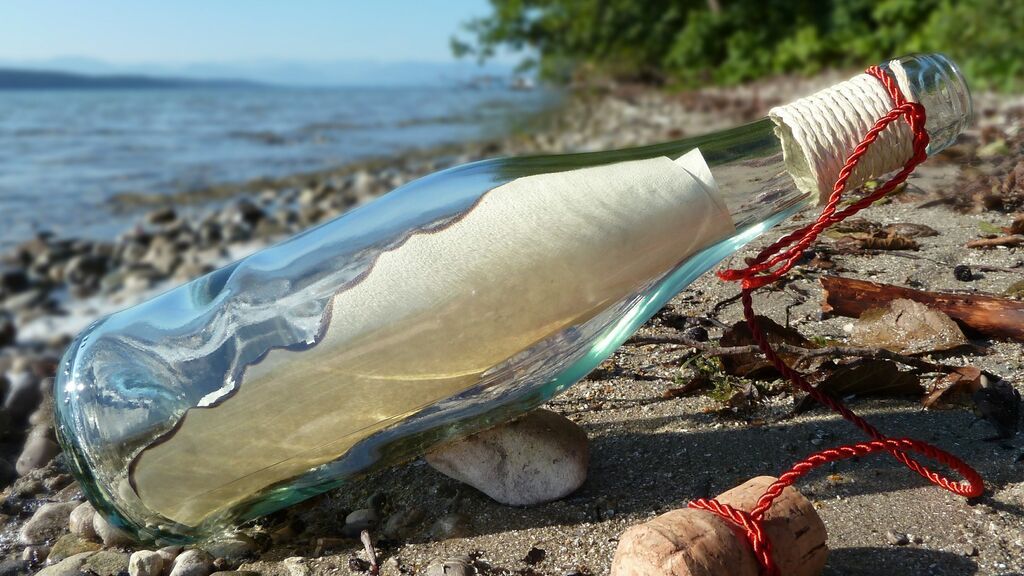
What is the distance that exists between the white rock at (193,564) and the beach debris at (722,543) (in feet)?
2.77

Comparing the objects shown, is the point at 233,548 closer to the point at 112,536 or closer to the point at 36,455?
the point at 112,536

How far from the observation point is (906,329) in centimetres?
200

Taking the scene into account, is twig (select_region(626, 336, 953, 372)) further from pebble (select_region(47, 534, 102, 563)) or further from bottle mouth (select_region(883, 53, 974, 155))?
pebble (select_region(47, 534, 102, 563))

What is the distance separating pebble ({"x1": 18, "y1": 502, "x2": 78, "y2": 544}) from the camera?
192 cm

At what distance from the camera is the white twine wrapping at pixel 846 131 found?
1439mm

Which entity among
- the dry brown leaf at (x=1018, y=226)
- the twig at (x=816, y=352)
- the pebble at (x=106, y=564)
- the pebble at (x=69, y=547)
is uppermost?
the dry brown leaf at (x=1018, y=226)

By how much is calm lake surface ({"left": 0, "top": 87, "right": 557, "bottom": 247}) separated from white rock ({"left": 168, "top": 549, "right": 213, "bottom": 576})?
6088 millimetres

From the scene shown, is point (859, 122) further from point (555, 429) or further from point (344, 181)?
point (344, 181)

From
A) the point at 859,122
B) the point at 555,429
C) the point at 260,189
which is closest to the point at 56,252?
the point at 260,189

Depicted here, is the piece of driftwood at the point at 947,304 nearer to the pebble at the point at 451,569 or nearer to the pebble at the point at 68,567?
the pebble at the point at 451,569

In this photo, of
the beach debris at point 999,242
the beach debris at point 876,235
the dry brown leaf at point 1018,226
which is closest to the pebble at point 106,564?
the beach debris at point 876,235

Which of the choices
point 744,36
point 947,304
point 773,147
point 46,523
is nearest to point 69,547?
point 46,523

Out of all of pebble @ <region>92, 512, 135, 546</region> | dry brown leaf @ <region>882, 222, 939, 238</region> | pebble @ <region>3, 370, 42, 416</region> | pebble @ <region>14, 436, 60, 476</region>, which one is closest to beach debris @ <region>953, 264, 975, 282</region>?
dry brown leaf @ <region>882, 222, 939, 238</region>

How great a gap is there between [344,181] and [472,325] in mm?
7905
